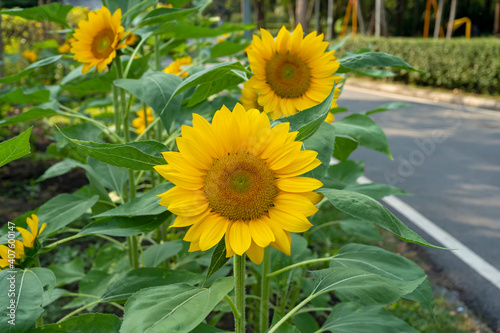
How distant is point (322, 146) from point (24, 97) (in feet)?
3.41

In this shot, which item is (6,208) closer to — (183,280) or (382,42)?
(183,280)

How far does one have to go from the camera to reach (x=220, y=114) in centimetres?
88

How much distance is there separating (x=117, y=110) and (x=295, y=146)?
39.8 inches

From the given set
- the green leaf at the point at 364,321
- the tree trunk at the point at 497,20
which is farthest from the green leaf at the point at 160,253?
the tree trunk at the point at 497,20

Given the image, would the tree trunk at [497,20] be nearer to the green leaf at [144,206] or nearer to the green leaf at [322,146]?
the green leaf at [322,146]

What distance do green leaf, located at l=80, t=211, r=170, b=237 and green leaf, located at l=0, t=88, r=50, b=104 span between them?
0.61 m

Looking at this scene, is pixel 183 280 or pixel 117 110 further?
pixel 117 110

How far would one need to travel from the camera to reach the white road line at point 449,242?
3006 mm

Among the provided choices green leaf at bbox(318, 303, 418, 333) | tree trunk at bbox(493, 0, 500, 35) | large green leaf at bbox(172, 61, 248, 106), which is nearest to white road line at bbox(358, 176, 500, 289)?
green leaf at bbox(318, 303, 418, 333)

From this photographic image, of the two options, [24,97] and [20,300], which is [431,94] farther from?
[20,300]

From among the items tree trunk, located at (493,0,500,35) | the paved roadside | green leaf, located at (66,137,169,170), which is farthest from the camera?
tree trunk, located at (493,0,500,35)

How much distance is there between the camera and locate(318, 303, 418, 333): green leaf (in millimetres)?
1208

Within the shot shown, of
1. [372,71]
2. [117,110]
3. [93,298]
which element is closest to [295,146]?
[372,71]

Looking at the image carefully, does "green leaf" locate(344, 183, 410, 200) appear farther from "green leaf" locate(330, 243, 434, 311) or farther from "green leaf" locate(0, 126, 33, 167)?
"green leaf" locate(0, 126, 33, 167)
